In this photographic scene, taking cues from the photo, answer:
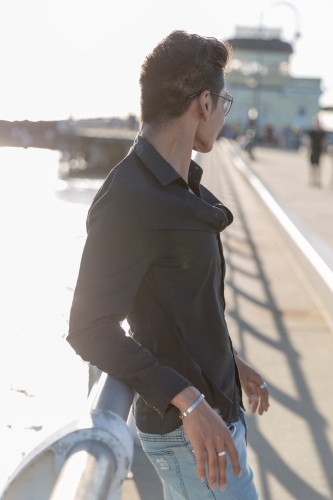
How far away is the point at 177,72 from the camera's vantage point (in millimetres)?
1761

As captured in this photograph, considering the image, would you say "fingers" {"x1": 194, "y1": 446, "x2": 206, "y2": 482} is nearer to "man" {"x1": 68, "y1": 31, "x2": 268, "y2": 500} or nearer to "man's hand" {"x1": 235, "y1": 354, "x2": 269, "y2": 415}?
"man" {"x1": 68, "y1": 31, "x2": 268, "y2": 500}

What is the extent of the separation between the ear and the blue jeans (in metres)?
0.75

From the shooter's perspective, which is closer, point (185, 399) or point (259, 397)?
point (185, 399)

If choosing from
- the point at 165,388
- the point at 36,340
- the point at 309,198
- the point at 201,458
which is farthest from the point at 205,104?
the point at 309,198

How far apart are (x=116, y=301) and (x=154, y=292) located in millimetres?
132

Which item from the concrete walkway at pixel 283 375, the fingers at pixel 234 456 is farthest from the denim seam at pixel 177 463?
the concrete walkway at pixel 283 375

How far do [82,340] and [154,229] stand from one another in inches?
11.5

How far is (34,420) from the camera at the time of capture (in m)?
6.15

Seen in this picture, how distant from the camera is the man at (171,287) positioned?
164 centimetres

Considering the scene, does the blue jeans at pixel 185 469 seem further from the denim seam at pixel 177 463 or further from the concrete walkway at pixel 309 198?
the concrete walkway at pixel 309 198

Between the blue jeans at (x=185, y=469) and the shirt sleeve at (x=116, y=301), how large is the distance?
8.0 inches

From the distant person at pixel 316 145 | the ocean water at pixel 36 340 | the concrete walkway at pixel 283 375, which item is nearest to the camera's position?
the concrete walkway at pixel 283 375

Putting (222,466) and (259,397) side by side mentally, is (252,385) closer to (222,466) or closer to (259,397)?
(259,397)

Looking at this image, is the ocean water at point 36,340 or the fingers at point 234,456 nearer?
the fingers at point 234,456
